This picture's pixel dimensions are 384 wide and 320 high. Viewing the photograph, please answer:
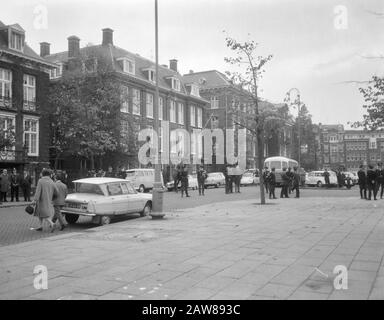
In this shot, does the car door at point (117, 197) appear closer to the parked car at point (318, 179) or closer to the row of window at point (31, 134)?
the row of window at point (31, 134)

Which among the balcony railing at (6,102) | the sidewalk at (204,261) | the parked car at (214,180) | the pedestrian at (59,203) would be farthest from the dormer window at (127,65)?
the sidewalk at (204,261)

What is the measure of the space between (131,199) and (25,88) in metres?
24.7

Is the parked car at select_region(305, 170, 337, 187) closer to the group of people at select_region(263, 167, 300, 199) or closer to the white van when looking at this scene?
the white van

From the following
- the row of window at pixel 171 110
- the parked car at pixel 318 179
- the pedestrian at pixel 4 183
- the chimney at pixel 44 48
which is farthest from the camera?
the chimney at pixel 44 48

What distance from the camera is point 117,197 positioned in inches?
595

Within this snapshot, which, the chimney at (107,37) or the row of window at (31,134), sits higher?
the chimney at (107,37)

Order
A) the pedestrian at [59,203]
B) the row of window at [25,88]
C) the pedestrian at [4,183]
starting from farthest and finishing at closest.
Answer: the row of window at [25,88] < the pedestrian at [4,183] < the pedestrian at [59,203]

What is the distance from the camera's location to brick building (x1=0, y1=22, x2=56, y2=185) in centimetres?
3406

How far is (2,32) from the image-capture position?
1405 inches

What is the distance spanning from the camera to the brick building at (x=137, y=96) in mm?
41406

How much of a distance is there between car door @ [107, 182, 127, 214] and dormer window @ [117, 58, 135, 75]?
36153 mm

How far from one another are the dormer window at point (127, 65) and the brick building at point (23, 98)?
12.2 meters
